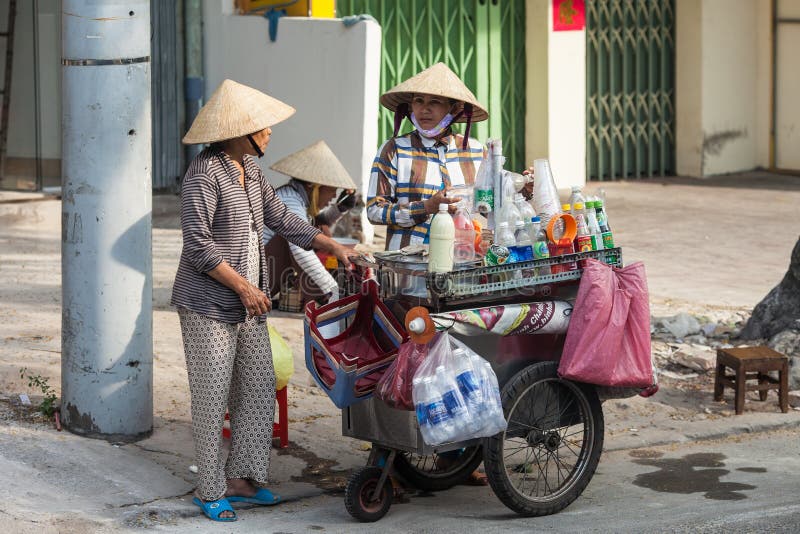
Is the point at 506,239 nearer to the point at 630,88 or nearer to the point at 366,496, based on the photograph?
the point at 366,496

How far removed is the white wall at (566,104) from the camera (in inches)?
541

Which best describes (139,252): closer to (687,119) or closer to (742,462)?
(742,462)

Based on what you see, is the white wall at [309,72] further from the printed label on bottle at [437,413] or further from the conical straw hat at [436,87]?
the printed label on bottle at [437,413]

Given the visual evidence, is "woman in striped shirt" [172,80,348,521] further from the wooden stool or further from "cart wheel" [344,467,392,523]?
the wooden stool

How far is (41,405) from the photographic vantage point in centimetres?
612

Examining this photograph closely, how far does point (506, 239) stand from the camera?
5.12 m

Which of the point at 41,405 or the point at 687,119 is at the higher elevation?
the point at 687,119

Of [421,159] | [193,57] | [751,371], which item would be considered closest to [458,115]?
[421,159]

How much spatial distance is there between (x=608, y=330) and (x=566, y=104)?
29.9 ft

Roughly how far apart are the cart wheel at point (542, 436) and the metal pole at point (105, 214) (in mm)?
1794

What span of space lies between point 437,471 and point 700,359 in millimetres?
2601

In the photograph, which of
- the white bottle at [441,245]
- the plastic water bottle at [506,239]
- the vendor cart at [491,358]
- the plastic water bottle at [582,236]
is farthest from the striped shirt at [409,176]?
the white bottle at [441,245]

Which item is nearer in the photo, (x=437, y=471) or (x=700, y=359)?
(x=437, y=471)

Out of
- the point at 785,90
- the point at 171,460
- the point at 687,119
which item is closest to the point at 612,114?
the point at 687,119
